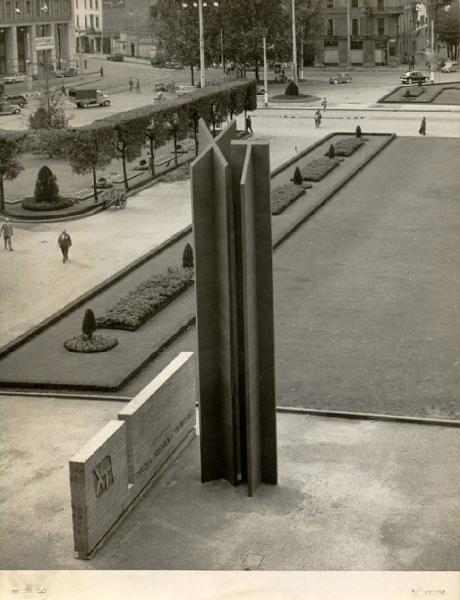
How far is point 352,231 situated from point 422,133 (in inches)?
1263

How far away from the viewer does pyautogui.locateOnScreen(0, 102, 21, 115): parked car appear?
317 ft

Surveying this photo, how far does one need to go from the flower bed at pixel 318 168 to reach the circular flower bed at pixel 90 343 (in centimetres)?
2881

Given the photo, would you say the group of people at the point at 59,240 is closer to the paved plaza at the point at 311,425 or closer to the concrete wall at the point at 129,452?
the paved plaza at the point at 311,425

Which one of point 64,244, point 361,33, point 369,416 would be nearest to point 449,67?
point 361,33

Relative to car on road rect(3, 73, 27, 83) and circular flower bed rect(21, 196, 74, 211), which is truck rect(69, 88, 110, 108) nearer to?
car on road rect(3, 73, 27, 83)

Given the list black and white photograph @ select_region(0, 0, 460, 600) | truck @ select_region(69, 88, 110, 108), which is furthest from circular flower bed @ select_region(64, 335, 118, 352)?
truck @ select_region(69, 88, 110, 108)

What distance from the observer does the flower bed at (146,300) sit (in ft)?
116

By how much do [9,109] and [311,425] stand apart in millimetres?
76183

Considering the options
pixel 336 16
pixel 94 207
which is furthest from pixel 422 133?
pixel 336 16

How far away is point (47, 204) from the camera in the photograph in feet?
179

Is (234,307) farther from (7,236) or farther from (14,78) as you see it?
Result: (14,78)

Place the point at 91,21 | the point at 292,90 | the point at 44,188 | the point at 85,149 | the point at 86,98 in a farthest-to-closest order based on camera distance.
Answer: the point at 91,21 < the point at 292,90 < the point at 86,98 < the point at 85,149 < the point at 44,188

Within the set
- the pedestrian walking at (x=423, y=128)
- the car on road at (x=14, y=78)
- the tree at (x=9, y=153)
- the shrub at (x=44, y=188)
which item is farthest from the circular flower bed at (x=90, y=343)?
the car on road at (x=14, y=78)

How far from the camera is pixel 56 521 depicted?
22.5 m
